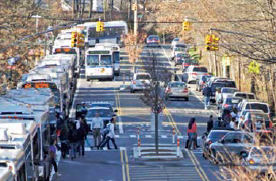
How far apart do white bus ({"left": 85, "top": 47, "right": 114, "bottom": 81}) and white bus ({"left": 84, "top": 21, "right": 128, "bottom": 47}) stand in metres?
20.7

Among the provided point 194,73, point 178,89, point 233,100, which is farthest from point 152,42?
point 233,100

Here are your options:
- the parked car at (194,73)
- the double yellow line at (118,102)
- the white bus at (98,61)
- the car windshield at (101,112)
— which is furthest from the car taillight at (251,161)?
the parked car at (194,73)

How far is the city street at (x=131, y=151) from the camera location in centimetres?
2600

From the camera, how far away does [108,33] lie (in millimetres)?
88062

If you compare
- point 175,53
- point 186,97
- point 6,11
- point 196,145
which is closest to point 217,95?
point 186,97

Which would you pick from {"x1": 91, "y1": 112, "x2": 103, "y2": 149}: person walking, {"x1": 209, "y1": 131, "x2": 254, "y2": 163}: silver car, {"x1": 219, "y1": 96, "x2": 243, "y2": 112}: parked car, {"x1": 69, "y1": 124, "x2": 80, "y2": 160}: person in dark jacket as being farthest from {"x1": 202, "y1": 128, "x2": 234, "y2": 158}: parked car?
{"x1": 219, "y1": 96, "x2": 243, "y2": 112}: parked car

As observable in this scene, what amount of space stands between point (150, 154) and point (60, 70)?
676 inches

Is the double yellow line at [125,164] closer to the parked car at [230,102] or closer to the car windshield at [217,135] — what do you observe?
the car windshield at [217,135]

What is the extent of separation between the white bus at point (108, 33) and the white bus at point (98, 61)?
20.7 m

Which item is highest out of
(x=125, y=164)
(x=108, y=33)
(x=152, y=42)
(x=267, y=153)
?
(x=108, y=33)

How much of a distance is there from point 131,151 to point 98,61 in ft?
109

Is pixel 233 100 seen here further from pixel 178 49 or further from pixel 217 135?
pixel 178 49

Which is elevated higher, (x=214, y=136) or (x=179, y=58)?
(x=179, y=58)

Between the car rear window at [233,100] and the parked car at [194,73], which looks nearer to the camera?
the car rear window at [233,100]
